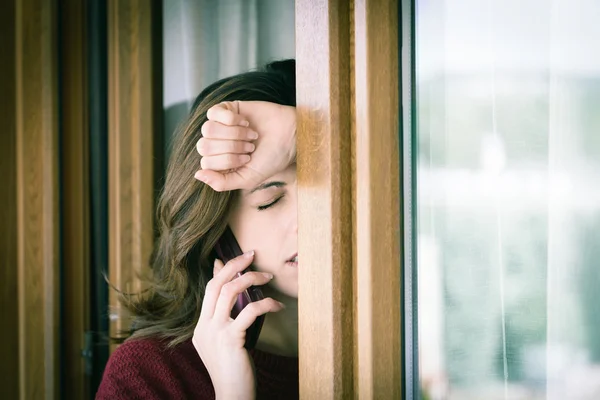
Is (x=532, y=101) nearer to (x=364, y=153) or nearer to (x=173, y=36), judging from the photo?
(x=364, y=153)

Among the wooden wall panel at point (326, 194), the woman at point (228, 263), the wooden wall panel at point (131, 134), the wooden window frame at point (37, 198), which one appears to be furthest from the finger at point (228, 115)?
the wooden window frame at point (37, 198)

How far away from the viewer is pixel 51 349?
157 centimetres

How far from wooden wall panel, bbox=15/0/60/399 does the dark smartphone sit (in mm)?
653

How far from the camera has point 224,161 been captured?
902mm

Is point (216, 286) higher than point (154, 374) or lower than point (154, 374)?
higher

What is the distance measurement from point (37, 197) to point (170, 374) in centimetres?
71

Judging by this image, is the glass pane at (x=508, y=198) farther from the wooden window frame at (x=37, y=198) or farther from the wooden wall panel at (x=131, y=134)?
the wooden window frame at (x=37, y=198)

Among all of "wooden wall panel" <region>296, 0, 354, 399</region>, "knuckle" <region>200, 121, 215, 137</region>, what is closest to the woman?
"knuckle" <region>200, 121, 215, 137</region>

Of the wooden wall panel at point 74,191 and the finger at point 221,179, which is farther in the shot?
the wooden wall panel at point 74,191

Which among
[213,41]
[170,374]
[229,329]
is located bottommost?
[170,374]

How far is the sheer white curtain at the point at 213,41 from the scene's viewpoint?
1411 millimetres

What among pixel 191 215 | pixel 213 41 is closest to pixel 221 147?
pixel 191 215

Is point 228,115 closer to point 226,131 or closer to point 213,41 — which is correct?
point 226,131

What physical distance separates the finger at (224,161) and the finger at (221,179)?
12mm
